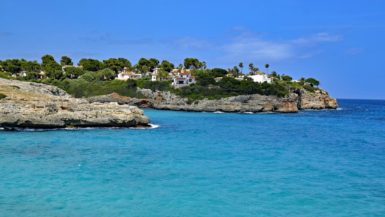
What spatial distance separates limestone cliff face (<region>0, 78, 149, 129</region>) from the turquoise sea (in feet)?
18.2

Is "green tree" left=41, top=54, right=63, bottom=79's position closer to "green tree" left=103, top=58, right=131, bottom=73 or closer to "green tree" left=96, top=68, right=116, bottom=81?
"green tree" left=96, top=68, right=116, bottom=81

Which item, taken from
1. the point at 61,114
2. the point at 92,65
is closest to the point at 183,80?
the point at 92,65

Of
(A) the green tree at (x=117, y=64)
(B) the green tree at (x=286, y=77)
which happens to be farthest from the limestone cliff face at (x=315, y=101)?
(A) the green tree at (x=117, y=64)

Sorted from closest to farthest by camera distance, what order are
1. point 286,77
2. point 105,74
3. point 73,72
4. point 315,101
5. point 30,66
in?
1. point 315,101
2. point 105,74
3. point 30,66
4. point 73,72
5. point 286,77

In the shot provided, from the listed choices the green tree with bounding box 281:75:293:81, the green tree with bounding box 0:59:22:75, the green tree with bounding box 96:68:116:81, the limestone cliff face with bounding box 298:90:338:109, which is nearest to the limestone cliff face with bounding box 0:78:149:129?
the green tree with bounding box 96:68:116:81

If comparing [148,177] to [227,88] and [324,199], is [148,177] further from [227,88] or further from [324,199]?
→ [227,88]

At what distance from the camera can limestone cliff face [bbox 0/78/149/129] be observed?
43.7 metres

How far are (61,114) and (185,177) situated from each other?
2770cm

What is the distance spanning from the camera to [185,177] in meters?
22.7

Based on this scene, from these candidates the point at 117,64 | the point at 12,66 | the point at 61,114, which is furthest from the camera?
the point at 117,64

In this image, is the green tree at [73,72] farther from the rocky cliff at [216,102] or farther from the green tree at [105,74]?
the rocky cliff at [216,102]

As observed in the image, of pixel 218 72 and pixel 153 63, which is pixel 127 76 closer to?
pixel 153 63

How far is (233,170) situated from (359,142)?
887 inches

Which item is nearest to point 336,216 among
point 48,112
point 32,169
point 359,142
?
point 32,169
